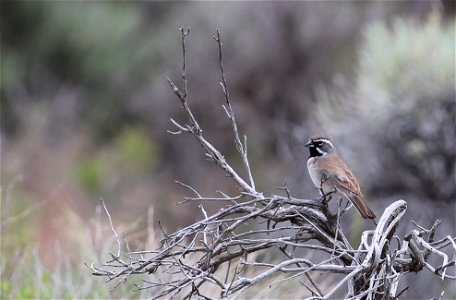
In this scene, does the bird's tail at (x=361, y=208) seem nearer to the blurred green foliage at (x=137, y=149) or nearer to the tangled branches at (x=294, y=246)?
the tangled branches at (x=294, y=246)

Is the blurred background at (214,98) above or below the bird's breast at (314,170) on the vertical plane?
above

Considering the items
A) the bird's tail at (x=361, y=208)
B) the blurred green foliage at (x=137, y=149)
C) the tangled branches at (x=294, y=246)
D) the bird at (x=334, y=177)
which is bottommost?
the tangled branches at (x=294, y=246)

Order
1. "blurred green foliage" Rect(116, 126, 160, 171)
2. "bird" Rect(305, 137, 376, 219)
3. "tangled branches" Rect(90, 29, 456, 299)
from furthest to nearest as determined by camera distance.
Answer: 1. "blurred green foliage" Rect(116, 126, 160, 171)
2. "bird" Rect(305, 137, 376, 219)
3. "tangled branches" Rect(90, 29, 456, 299)

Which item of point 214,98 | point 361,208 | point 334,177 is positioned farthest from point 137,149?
point 361,208

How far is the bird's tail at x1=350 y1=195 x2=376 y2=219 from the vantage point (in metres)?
5.45

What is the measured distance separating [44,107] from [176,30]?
4.51m

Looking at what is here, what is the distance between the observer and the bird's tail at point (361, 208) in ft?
17.9

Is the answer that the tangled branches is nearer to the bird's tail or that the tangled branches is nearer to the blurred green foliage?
the bird's tail

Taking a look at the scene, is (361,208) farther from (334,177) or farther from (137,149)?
(137,149)

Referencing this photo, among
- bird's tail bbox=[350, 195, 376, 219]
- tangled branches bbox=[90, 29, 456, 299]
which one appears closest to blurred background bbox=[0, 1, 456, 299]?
bird's tail bbox=[350, 195, 376, 219]

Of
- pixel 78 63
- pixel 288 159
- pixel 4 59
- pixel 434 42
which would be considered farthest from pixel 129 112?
pixel 434 42

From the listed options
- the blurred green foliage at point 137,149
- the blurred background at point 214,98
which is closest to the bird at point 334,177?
the blurred background at point 214,98

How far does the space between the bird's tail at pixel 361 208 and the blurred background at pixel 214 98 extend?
5.09m

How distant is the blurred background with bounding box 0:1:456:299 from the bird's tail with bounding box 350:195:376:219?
16.7 ft
